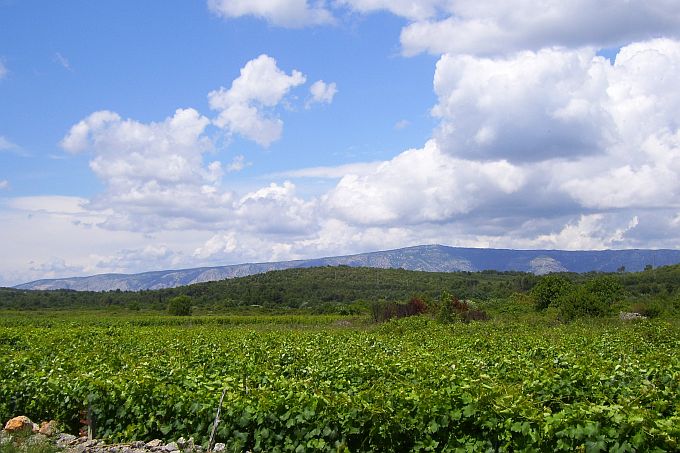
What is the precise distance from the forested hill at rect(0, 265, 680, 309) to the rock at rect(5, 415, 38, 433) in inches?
3483

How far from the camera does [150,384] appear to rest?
10812 millimetres

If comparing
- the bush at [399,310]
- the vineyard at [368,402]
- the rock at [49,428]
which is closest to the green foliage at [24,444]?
the rock at [49,428]

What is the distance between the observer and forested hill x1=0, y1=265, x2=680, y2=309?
107m

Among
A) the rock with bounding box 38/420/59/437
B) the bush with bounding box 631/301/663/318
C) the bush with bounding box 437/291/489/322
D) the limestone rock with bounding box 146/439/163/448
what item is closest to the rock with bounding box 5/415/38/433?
the rock with bounding box 38/420/59/437

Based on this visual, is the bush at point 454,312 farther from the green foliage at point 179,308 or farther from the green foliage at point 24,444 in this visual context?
the green foliage at point 179,308

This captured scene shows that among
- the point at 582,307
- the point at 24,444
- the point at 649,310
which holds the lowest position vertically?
the point at 649,310

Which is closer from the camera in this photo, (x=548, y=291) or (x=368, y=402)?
(x=368, y=402)

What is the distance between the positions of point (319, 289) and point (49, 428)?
13137 cm

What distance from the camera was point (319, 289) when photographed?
14200cm

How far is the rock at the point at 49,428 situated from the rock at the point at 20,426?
0.41 ft

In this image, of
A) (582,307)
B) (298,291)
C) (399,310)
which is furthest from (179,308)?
(582,307)

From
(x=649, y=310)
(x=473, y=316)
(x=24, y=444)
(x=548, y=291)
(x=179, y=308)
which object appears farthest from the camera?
(x=179, y=308)

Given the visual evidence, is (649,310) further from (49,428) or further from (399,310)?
(49,428)

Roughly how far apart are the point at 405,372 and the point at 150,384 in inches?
201
